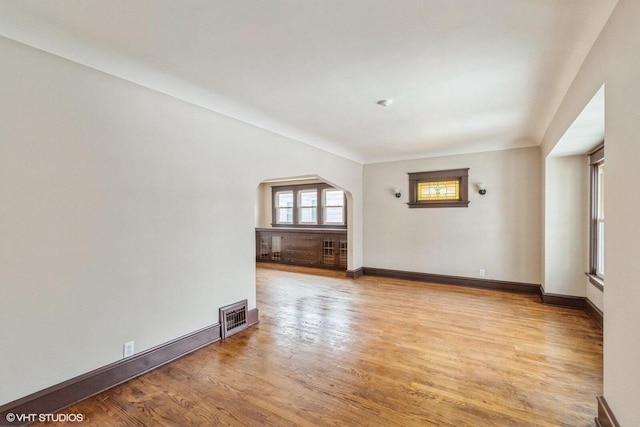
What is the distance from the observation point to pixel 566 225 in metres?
4.21

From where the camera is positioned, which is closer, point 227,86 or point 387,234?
point 227,86

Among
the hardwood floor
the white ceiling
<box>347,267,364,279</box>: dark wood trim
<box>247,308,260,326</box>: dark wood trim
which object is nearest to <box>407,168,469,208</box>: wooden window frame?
<box>347,267,364,279</box>: dark wood trim

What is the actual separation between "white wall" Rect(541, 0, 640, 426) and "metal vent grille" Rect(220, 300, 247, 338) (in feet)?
10.2

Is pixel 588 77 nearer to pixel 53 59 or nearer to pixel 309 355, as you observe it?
pixel 309 355

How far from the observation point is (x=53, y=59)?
2.06 meters

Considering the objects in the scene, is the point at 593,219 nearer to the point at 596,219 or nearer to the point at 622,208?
the point at 596,219

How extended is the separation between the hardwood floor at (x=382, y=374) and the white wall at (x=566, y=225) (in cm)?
53

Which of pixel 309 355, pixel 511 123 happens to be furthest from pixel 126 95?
pixel 511 123

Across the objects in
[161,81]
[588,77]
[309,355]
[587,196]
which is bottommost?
[309,355]

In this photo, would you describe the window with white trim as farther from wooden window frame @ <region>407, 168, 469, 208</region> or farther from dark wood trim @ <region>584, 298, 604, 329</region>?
wooden window frame @ <region>407, 168, 469, 208</region>

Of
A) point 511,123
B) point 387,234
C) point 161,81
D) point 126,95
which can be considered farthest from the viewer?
point 387,234

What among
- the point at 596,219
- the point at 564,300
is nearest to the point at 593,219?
the point at 596,219

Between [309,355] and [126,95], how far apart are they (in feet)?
9.16

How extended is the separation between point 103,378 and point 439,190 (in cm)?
556
